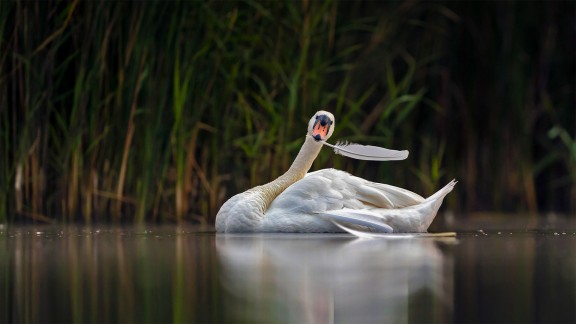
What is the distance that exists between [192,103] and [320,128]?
1045 millimetres

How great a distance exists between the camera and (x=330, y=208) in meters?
7.26

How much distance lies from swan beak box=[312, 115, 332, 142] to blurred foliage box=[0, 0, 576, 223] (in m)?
0.61

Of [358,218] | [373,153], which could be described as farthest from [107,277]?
[373,153]

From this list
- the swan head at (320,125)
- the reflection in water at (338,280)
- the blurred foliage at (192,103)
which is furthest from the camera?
the blurred foliage at (192,103)

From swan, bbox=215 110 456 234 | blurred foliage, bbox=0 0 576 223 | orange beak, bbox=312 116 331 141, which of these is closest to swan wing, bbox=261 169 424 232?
swan, bbox=215 110 456 234

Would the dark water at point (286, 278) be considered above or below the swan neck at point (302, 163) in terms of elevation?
below

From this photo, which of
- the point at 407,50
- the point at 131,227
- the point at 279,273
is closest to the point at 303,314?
the point at 279,273

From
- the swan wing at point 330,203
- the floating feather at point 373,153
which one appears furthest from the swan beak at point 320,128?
the swan wing at point 330,203

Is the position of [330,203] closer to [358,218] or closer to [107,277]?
[358,218]

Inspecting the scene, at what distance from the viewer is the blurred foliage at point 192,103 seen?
8320 millimetres

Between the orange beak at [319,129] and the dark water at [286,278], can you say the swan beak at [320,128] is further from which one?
the dark water at [286,278]

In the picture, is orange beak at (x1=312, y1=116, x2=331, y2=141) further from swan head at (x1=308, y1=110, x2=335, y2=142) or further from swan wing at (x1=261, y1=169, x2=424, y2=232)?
swan wing at (x1=261, y1=169, x2=424, y2=232)

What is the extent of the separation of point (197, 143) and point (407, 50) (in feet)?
7.48

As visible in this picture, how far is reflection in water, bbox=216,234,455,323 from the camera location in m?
3.56
